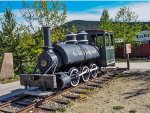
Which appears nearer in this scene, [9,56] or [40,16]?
[9,56]

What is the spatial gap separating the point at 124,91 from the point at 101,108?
2.66 meters

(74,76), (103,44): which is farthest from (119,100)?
(103,44)

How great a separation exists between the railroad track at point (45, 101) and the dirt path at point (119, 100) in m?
0.55

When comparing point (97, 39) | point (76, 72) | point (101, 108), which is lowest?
point (101, 108)

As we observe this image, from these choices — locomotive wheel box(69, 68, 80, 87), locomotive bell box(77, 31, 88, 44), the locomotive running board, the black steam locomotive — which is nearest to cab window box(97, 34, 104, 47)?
the black steam locomotive

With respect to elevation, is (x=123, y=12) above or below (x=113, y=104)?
above

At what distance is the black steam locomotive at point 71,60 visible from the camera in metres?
11.9

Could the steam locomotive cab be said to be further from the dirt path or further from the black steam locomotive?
the dirt path

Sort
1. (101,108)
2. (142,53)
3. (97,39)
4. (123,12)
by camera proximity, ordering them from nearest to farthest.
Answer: (101,108) → (97,39) → (142,53) → (123,12)

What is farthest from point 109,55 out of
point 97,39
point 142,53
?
point 142,53

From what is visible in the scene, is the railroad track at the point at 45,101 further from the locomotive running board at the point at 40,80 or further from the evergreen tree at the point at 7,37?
the evergreen tree at the point at 7,37

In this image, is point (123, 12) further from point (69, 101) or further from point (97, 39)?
point (69, 101)

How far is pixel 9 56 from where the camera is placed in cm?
1895

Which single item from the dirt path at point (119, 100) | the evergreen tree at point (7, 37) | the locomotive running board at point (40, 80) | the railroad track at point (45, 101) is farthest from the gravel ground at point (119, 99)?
the evergreen tree at point (7, 37)
